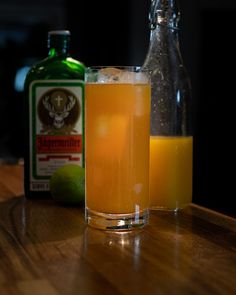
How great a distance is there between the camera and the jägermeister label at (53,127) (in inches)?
51.6

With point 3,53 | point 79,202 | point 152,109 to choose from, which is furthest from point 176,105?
point 3,53

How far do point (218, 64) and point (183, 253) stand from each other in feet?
11.5

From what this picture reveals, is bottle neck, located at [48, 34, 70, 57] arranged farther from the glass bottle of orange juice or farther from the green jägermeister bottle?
the glass bottle of orange juice

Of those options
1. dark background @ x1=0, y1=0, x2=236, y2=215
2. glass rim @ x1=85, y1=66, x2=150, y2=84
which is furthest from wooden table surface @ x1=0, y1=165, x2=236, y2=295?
dark background @ x1=0, y1=0, x2=236, y2=215

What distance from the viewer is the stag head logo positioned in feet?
4.31

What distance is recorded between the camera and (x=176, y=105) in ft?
3.91

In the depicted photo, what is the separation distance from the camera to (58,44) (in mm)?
1325

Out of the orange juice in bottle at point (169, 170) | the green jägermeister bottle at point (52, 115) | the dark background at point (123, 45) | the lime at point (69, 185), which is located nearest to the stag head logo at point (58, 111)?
the green jägermeister bottle at point (52, 115)

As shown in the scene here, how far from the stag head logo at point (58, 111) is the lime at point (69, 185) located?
0.38 ft

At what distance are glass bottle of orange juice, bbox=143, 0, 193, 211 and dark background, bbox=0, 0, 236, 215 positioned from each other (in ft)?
7.88

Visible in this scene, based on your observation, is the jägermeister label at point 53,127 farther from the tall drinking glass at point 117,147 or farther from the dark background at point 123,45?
the dark background at point 123,45

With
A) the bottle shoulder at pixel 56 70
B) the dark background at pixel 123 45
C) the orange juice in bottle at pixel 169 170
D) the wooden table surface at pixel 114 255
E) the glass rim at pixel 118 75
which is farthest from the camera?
the dark background at pixel 123 45

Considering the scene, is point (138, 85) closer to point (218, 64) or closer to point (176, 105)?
point (176, 105)

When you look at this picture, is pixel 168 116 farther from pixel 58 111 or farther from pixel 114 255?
pixel 114 255
